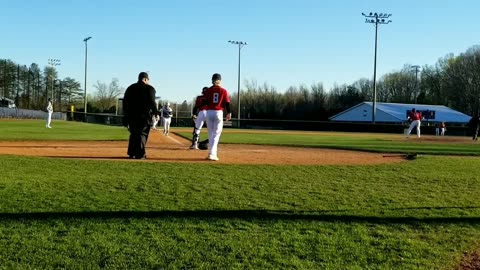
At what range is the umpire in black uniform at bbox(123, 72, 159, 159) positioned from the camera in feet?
34.0

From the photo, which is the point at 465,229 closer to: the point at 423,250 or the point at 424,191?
the point at 423,250

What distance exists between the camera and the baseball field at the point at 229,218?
4.50m

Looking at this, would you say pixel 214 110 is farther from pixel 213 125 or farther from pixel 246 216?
pixel 246 216

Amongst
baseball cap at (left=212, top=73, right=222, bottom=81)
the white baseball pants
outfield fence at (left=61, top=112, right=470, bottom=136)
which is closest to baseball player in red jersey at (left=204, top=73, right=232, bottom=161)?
the white baseball pants

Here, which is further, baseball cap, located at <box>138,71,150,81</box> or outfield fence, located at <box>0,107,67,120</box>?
outfield fence, located at <box>0,107,67,120</box>

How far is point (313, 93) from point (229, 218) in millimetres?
110163

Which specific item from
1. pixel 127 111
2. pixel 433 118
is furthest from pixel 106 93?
pixel 127 111

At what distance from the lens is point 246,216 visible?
19.3ft

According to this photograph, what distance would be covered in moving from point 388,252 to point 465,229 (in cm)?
146

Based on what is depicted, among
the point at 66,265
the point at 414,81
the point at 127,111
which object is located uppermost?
the point at 414,81

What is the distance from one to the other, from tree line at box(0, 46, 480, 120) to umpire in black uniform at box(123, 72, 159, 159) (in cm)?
8344

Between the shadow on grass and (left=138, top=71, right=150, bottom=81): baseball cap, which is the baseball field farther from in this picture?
(left=138, top=71, right=150, bottom=81): baseball cap

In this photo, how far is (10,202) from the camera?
6125 mm

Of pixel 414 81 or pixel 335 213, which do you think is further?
pixel 414 81
